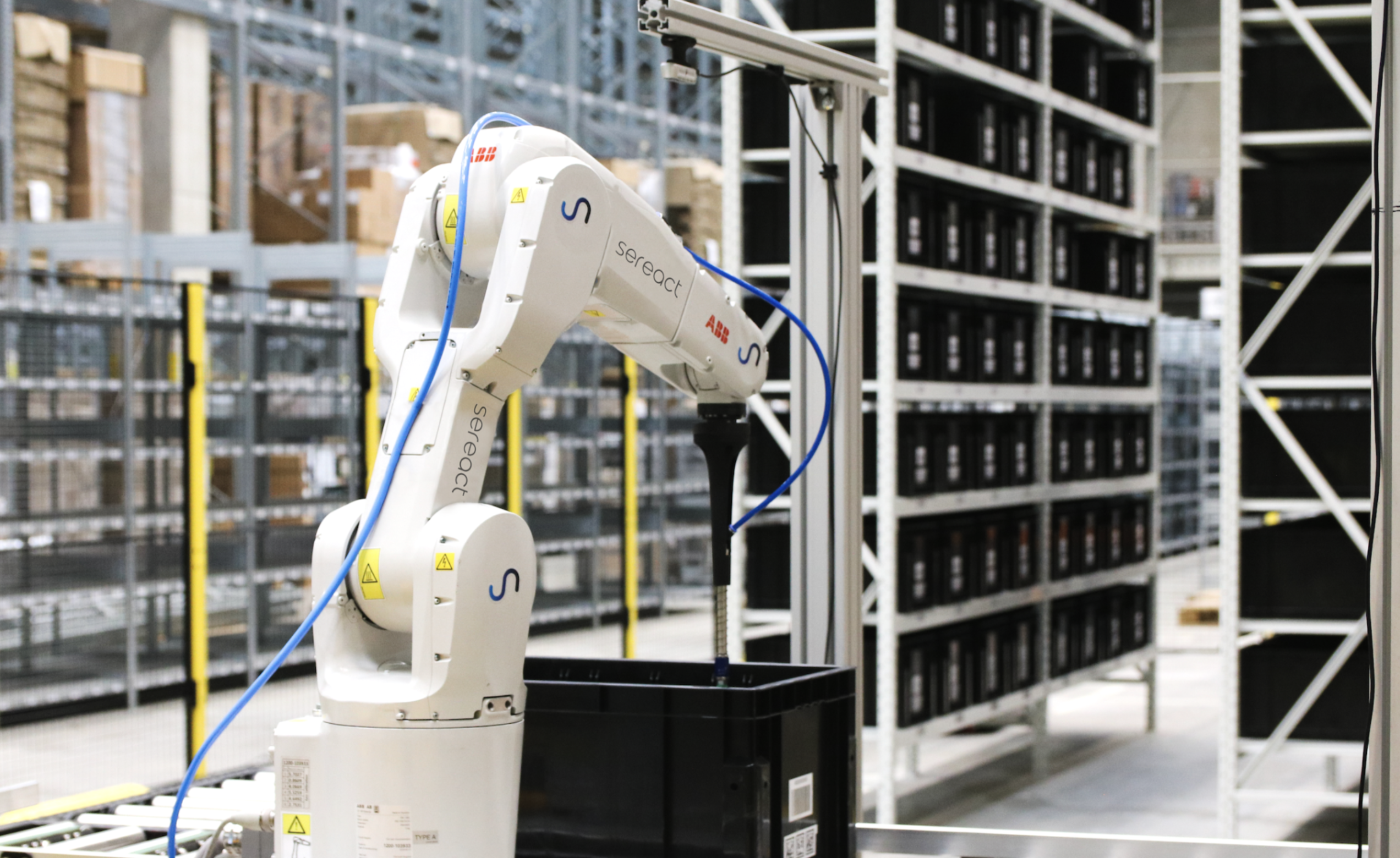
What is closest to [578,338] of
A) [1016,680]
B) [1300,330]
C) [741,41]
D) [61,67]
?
[61,67]

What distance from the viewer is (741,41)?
97.3 inches

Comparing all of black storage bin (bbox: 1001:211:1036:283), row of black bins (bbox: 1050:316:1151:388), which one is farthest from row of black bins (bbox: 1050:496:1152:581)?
black storage bin (bbox: 1001:211:1036:283)

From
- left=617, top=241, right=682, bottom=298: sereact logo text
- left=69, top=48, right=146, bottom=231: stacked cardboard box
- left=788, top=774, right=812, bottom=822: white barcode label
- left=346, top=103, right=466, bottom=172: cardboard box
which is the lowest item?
left=788, top=774, right=812, bottom=822: white barcode label

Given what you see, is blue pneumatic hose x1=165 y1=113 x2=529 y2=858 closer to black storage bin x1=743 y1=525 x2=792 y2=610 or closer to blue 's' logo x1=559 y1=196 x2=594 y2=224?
blue 's' logo x1=559 y1=196 x2=594 y2=224

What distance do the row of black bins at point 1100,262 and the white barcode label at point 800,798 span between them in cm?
476

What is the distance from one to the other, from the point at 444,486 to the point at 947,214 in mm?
4227

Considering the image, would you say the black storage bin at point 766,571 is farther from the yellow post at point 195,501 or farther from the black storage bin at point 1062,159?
the black storage bin at point 1062,159

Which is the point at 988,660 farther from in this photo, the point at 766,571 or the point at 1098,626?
the point at 1098,626

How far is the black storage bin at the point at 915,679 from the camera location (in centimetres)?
561

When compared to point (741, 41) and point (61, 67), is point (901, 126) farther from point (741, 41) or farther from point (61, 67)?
point (61, 67)

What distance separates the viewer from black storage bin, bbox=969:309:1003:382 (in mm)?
6098

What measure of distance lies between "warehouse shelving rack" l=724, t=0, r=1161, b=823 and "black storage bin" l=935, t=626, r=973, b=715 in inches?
2.2

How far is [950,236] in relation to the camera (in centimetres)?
589

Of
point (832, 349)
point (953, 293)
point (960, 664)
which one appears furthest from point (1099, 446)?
point (832, 349)
